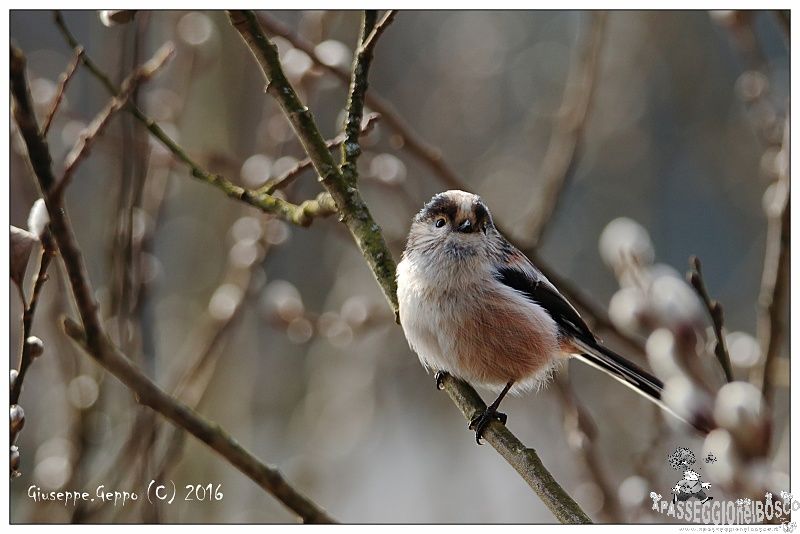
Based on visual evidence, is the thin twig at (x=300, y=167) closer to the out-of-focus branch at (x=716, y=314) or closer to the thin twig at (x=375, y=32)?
the thin twig at (x=375, y=32)

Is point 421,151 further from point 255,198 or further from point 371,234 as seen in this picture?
point 255,198

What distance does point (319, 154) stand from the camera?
5.75ft

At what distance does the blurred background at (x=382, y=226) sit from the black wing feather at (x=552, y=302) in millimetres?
168

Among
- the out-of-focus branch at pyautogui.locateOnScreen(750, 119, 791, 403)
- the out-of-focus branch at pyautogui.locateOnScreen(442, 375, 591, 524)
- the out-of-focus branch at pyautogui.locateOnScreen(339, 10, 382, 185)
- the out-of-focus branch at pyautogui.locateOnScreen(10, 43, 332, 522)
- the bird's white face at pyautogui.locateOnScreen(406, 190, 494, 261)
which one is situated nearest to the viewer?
the out-of-focus branch at pyautogui.locateOnScreen(10, 43, 332, 522)

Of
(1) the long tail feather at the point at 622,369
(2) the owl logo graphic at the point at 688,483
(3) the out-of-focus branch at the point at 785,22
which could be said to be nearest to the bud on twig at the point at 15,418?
(2) the owl logo graphic at the point at 688,483

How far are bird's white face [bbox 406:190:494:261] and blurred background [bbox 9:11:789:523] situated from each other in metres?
0.14

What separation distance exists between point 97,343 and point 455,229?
1.30 m

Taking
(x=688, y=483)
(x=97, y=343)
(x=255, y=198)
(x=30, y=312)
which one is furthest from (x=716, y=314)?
(x=255, y=198)

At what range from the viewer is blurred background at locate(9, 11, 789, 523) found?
201 centimetres

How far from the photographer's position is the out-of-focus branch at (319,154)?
65.3 inches

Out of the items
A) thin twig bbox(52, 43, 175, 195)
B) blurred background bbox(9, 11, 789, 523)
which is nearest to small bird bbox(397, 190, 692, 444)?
blurred background bbox(9, 11, 789, 523)

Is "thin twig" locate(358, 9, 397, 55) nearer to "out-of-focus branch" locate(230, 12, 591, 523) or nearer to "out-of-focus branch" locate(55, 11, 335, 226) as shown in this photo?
"out-of-focus branch" locate(230, 12, 591, 523)

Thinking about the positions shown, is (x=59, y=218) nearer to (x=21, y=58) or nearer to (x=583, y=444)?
(x=21, y=58)

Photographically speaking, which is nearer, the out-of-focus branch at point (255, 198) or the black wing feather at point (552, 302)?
the out-of-focus branch at point (255, 198)
